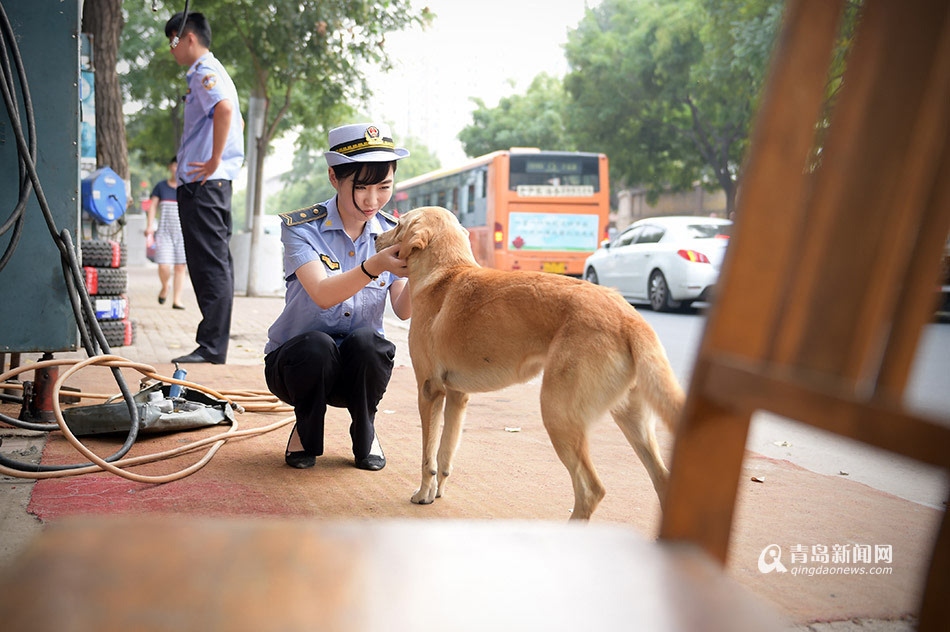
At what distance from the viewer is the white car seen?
1348cm

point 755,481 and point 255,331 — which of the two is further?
point 255,331

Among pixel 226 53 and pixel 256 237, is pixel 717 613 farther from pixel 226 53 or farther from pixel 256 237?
pixel 226 53

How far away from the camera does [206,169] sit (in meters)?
5.84

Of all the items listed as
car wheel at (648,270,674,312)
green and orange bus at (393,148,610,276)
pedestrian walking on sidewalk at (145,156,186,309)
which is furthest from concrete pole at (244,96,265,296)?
car wheel at (648,270,674,312)

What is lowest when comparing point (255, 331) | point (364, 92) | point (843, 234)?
point (255, 331)

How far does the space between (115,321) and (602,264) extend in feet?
36.7

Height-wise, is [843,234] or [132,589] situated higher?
[843,234]

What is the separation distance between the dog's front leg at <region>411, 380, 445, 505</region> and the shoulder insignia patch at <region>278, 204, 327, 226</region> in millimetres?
990

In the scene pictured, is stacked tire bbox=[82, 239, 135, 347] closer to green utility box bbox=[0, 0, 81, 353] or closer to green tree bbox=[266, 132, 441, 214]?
green utility box bbox=[0, 0, 81, 353]

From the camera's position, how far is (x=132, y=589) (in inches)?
27.2

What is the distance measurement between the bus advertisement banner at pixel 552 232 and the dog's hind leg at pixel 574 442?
16.0 meters

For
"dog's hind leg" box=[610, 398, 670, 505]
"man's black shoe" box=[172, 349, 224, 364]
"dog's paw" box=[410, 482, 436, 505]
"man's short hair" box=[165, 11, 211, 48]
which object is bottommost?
"man's black shoe" box=[172, 349, 224, 364]

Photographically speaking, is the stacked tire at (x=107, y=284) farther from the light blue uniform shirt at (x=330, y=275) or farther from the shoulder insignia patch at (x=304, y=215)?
the shoulder insignia patch at (x=304, y=215)

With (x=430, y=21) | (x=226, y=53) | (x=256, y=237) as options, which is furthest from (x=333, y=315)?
(x=226, y=53)
